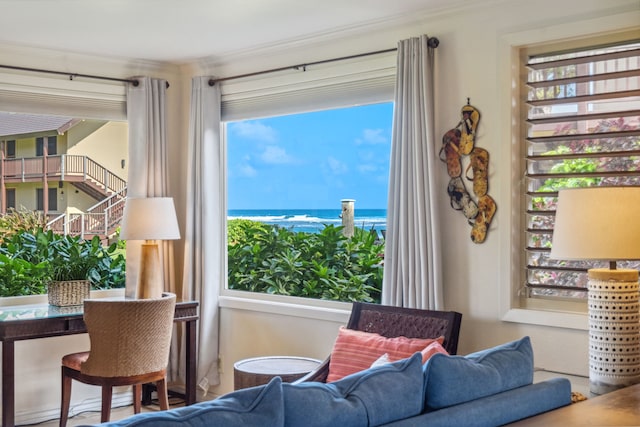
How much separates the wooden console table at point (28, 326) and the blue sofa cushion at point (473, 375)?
2.73 m

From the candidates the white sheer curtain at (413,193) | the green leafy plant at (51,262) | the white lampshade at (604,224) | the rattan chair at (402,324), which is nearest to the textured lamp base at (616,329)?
the white lampshade at (604,224)

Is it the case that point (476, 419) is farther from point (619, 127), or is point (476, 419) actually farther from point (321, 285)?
point (321, 285)

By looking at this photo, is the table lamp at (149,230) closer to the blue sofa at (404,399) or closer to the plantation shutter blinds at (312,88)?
the plantation shutter blinds at (312,88)

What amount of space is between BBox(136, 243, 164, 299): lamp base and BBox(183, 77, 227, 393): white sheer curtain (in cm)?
55

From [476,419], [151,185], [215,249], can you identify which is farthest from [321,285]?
[476,419]

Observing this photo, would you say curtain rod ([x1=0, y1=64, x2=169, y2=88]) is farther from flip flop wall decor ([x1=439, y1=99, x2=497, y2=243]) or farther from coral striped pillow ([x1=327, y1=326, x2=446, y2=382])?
coral striped pillow ([x1=327, y1=326, x2=446, y2=382])

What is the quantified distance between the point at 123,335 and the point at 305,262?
4.51 ft

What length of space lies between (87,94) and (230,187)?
115 centimetres

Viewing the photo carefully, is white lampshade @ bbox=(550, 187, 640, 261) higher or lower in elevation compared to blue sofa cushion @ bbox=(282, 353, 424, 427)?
higher

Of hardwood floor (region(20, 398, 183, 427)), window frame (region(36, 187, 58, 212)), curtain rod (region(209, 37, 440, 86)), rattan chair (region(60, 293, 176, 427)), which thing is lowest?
hardwood floor (region(20, 398, 183, 427))

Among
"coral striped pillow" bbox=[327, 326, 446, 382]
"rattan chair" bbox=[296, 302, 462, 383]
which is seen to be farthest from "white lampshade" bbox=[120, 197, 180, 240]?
"coral striped pillow" bbox=[327, 326, 446, 382]

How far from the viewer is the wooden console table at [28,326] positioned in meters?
4.25

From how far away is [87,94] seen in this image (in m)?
5.39

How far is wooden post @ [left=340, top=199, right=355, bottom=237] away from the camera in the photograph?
4969 millimetres
